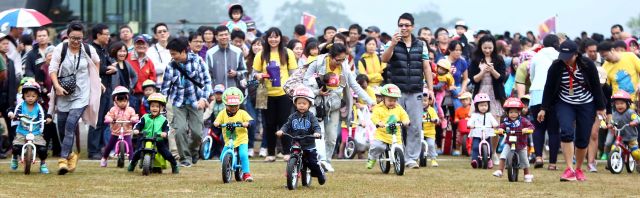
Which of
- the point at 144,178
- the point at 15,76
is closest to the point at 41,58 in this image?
the point at 15,76

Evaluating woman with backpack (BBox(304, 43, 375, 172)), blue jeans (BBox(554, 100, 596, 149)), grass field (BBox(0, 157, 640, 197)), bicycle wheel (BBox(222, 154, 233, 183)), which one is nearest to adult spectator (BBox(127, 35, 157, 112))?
grass field (BBox(0, 157, 640, 197))

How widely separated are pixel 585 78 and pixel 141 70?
7.34 m

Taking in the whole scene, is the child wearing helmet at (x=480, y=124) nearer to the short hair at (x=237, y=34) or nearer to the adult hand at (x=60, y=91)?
the short hair at (x=237, y=34)

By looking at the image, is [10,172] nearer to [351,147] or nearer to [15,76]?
[15,76]

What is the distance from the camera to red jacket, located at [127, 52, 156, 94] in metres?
20.9

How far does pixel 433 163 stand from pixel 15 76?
6.17m

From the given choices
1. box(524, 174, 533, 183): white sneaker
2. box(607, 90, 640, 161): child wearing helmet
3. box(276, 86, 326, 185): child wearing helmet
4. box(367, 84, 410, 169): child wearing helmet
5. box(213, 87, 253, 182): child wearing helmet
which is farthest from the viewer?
box(607, 90, 640, 161): child wearing helmet

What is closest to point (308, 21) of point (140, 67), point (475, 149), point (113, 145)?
point (140, 67)

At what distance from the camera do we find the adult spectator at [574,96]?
647 inches

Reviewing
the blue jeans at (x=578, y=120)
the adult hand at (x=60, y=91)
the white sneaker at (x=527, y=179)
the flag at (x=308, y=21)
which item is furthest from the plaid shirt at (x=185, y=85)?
the flag at (x=308, y=21)

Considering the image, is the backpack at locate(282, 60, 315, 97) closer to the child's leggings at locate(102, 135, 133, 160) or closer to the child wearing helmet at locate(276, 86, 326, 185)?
the child wearing helmet at locate(276, 86, 326, 185)

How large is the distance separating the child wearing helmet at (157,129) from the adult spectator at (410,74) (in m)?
3.11

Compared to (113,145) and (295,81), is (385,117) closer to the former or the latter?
(295,81)

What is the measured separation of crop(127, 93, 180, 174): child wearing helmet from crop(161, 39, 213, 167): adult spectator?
34.7 inches
